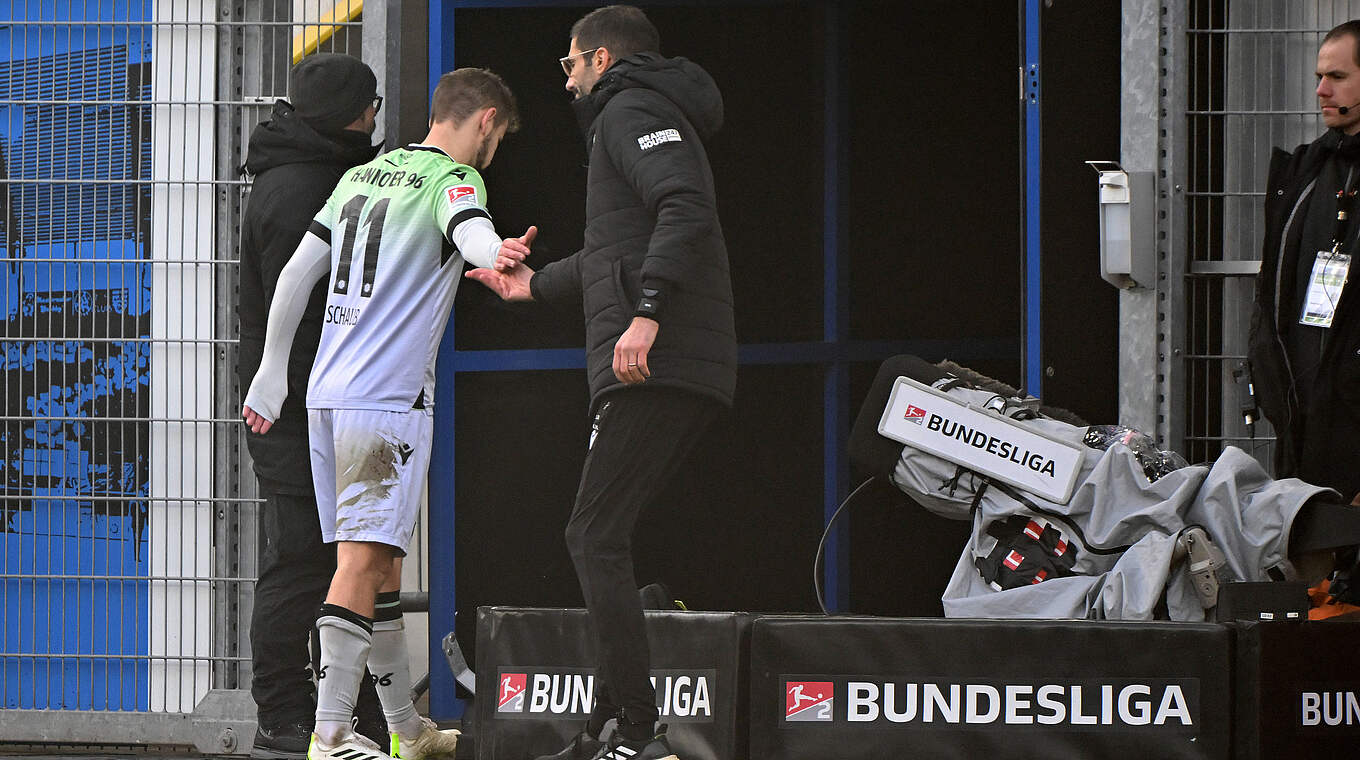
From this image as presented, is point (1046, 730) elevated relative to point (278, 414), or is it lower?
lower

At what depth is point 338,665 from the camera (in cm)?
398

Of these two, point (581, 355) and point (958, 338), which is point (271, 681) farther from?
point (958, 338)

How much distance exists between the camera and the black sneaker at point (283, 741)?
14.3 feet

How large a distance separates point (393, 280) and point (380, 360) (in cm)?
23

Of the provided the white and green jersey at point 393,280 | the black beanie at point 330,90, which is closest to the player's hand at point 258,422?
the white and green jersey at point 393,280

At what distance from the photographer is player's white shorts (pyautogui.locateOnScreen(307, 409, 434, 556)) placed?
4.04 metres

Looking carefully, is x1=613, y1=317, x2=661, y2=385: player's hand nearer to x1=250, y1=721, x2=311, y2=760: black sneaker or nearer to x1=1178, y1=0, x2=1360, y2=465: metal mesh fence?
x1=250, y1=721, x2=311, y2=760: black sneaker

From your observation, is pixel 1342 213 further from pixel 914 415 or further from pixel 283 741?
pixel 283 741

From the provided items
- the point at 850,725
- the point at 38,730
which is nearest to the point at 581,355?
the point at 850,725

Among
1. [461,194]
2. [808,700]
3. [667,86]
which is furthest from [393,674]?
[667,86]

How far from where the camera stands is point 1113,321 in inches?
182

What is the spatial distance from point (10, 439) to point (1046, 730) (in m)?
3.38

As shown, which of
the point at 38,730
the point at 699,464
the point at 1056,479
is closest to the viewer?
the point at 1056,479

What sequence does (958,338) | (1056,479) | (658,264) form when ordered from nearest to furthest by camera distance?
(658,264) → (1056,479) → (958,338)
